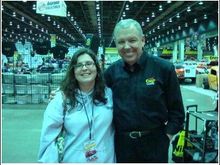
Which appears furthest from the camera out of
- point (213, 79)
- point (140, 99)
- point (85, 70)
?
point (213, 79)

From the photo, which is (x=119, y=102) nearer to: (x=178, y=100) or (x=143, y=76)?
(x=143, y=76)

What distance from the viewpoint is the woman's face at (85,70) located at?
7.52ft

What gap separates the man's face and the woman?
18cm

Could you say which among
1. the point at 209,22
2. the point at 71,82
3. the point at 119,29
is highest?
the point at 209,22

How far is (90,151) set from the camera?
2.36 metres

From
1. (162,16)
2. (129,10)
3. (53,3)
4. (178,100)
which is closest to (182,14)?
(162,16)

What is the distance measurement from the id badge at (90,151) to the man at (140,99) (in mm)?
205

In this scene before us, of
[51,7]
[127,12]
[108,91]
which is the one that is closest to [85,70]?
[108,91]

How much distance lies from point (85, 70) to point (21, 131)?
237 inches

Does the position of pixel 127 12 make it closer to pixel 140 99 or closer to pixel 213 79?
pixel 213 79

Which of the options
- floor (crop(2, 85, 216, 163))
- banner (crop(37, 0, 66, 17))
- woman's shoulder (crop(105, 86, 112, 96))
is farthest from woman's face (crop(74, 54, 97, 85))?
banner (crop(37, 0, 66, 17))

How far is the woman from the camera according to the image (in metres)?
2.30

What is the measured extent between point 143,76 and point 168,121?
1.25ft

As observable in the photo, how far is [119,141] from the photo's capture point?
8.22ft
